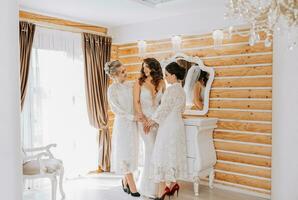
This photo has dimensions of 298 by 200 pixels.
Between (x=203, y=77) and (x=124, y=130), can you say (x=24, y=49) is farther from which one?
(x=203, y=77)

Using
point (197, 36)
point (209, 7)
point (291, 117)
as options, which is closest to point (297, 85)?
point (291, 117)

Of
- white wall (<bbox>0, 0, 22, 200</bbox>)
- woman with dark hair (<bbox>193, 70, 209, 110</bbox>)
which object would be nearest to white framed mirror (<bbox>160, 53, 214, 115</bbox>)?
woman with dark hair (<bbox>193, 70, 209, 110</bbox>)

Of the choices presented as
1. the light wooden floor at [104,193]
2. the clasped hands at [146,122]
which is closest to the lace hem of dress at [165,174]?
the light wooden floor at [104,193]

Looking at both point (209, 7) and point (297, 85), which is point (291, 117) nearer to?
point (297, 85)

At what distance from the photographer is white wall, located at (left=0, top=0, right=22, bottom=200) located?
0.60 metres

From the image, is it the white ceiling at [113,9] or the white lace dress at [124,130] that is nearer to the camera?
the white ceiling at [113,9]

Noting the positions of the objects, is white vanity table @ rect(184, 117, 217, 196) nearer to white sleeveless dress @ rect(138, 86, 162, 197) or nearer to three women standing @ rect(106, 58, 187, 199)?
three women standing @ rect(106, 58, 187, 199)

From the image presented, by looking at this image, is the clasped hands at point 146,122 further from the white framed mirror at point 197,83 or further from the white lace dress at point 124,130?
the white framed mirror at point 197,83

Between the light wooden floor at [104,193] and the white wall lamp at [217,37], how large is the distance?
80.1 inches

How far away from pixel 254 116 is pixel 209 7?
156cm

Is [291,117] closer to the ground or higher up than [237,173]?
higher up

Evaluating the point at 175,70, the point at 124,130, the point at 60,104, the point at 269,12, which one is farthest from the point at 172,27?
the point at 269,12

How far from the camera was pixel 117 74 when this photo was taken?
13.1 feet

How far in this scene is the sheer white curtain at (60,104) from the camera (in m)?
4.14
